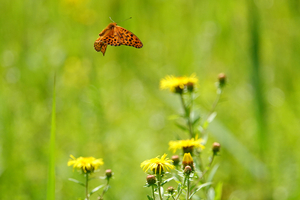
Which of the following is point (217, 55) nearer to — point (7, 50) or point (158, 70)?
point (158, 70)

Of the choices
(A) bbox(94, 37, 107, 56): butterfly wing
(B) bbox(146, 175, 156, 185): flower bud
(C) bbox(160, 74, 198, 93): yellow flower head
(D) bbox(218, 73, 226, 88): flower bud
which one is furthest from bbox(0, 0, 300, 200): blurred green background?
(A) bbox(94, 37, 107, 56): butterfly wing

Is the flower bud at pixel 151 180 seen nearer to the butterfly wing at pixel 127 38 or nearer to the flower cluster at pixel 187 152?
the flower cluster at pixel 187 152

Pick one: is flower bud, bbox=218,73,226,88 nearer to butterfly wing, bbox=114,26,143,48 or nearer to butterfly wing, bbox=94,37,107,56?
butterfly wing, bbox=114,26,143,48

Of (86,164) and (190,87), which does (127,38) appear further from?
(190,87)

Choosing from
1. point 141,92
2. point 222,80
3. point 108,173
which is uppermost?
point 222,80

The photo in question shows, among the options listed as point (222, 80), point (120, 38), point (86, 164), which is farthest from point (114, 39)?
point (222, 80)

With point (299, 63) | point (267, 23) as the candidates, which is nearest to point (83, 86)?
point (299, 63)
